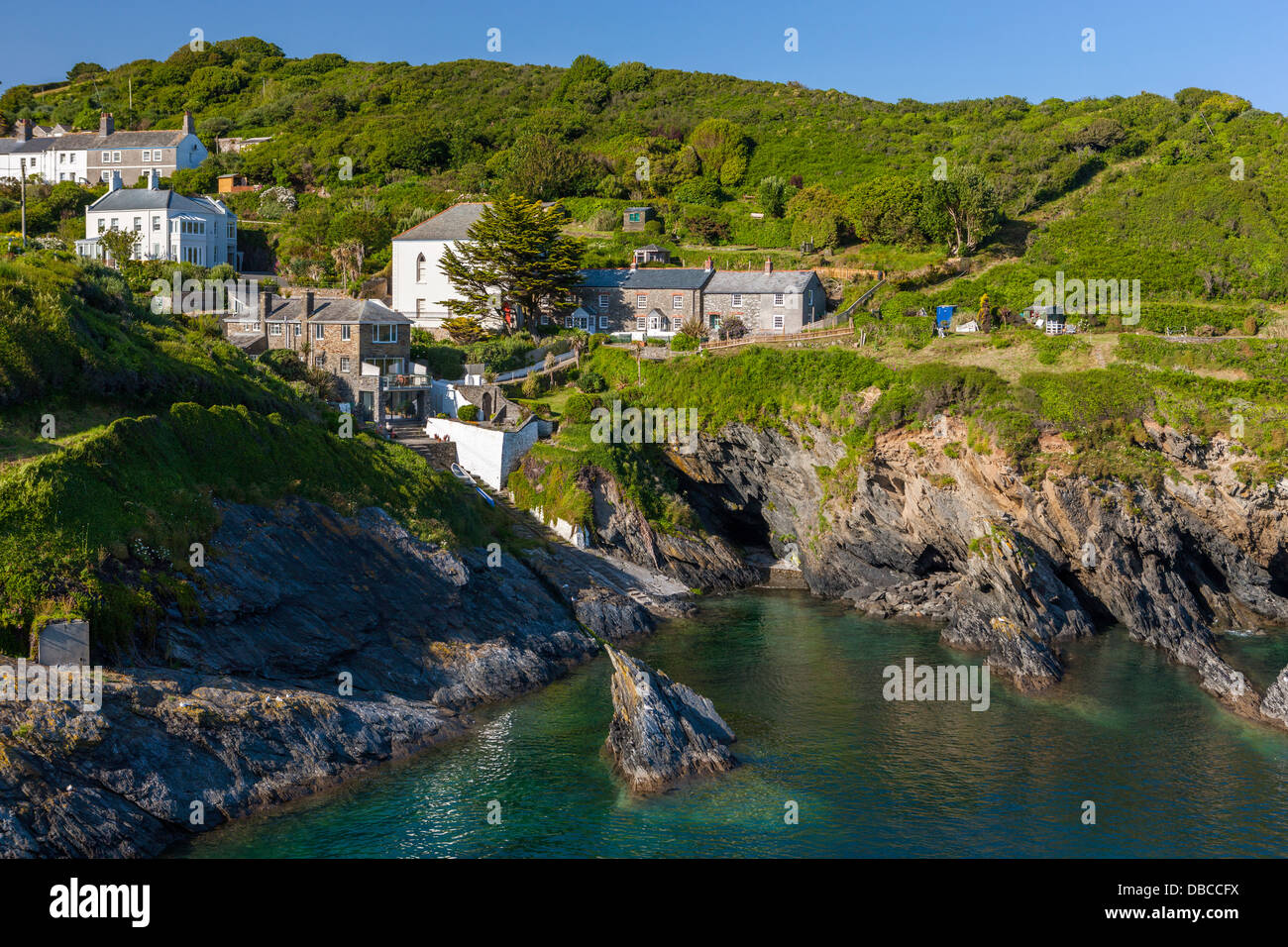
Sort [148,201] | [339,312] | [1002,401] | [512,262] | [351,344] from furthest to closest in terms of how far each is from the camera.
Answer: [148,201], [512,262], [339,312], [351,344], [1002,401]

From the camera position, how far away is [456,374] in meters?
69.1

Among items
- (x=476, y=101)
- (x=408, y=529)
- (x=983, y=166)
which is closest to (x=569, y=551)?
(x=408, y=529)

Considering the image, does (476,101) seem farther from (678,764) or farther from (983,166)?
(678,764)

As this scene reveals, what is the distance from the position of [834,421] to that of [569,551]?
15.6 metres

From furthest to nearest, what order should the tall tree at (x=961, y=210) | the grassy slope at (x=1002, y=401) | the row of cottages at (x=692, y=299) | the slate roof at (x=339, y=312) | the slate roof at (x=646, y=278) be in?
the tall tree at (x=961, y=210) → the slate roof at (x=646, y=278) → the row of cottages at (x=692, y=299) → the slate roof at (x=339, y=312) → the grassy slope at (x=1002, y=401)

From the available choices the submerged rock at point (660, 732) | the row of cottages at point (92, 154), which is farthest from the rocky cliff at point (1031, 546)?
the row of cottages at point (92, 154)

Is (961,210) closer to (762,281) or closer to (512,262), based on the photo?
(762,281)

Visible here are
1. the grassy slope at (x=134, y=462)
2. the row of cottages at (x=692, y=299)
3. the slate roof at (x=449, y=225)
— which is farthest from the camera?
the slate roof at (x=449, y=225)

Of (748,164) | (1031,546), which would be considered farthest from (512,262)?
(748,164)

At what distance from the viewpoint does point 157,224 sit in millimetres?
82688

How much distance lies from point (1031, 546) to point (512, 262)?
40850 millimetres

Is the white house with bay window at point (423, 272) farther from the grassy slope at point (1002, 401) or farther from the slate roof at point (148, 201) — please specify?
the grassy slope at point (1002, 401)

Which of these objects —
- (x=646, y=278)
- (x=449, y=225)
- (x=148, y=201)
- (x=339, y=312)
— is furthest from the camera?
(x=148, y=201)

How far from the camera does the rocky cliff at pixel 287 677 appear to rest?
26.6 m
